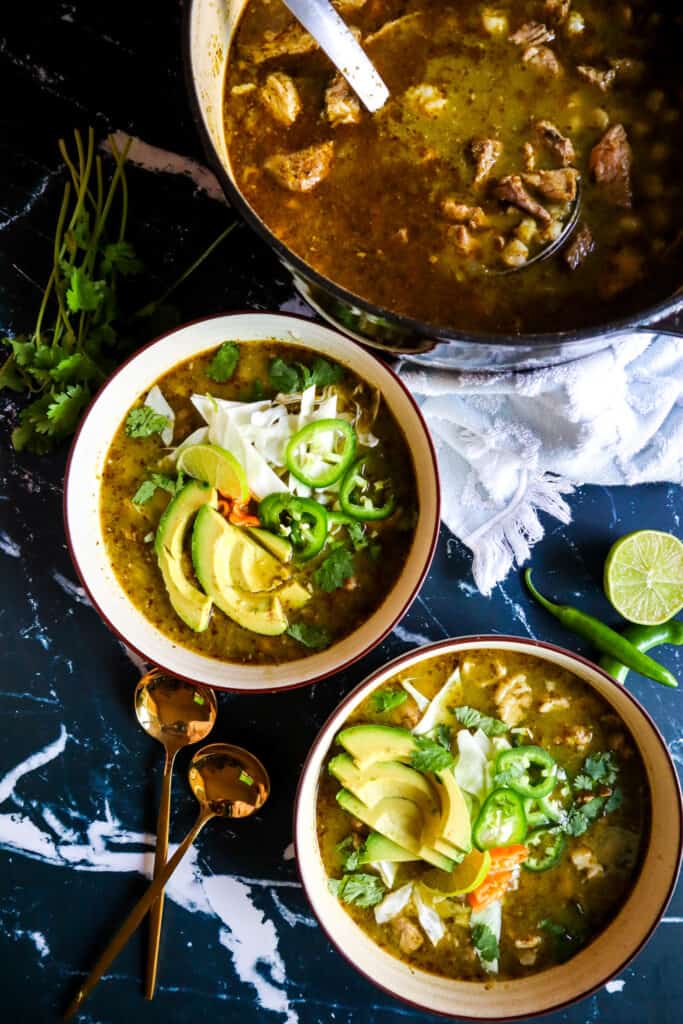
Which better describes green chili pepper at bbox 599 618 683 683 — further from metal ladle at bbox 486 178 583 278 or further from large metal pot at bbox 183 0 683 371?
metal ladle at bbox 486 178 583 278

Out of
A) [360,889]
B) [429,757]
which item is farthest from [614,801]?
[360,889]

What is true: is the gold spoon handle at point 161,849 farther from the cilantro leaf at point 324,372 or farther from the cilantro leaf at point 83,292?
the cilantro leaf at point 83,292

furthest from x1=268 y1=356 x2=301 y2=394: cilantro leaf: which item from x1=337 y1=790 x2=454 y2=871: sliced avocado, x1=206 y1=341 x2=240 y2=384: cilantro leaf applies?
x1=337 y1=790 x2=454 y2=871: sliced avocado

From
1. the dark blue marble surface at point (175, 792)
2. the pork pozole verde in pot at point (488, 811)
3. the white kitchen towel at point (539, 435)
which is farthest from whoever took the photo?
the dark blue marble surface at point (175, 792)

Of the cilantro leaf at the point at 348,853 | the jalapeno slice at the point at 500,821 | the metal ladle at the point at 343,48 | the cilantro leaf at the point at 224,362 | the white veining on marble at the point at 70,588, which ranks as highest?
the metal ladle at the point at 343,48

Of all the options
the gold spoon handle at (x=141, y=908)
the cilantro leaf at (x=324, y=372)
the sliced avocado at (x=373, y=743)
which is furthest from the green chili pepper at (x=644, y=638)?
the gold spoon handle at (x=141, y=908)

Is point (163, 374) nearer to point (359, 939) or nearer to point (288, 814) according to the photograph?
point (288, 814)

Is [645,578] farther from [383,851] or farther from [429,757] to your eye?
[383,851]
